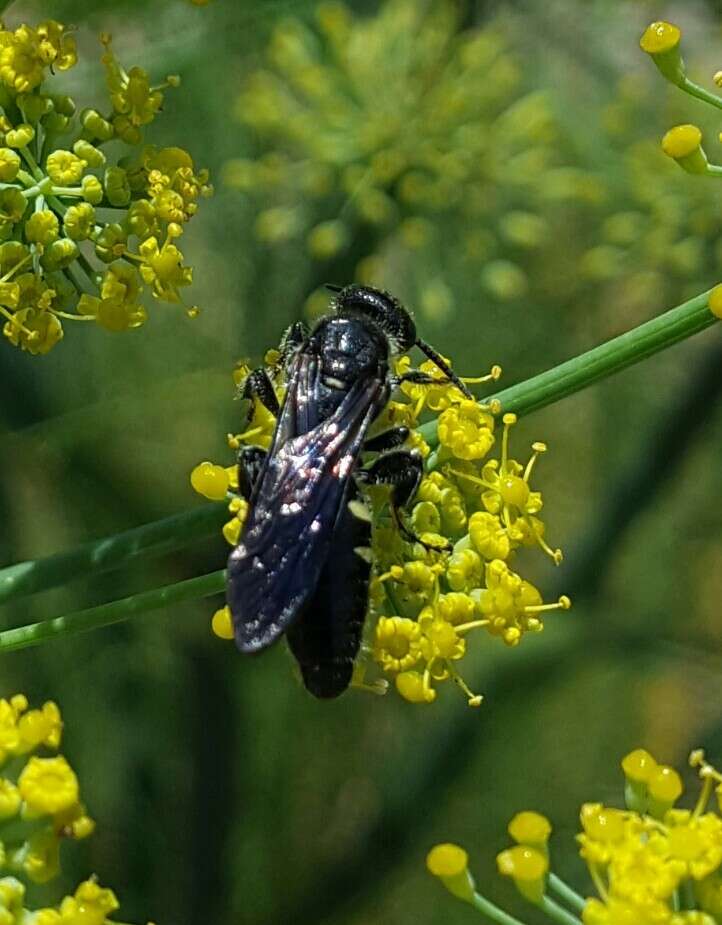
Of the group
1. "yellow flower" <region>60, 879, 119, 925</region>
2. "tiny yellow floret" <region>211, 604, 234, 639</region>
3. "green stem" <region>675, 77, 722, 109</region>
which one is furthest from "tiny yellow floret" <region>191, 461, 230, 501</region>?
"green stem" <region>675, 77, 722, 109</region>


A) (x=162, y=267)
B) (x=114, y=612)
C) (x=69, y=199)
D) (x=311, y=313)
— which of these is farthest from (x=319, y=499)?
(x=311, y=313)

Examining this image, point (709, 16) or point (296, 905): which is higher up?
point (709, 16)

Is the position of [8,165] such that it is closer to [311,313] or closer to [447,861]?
[447,861]

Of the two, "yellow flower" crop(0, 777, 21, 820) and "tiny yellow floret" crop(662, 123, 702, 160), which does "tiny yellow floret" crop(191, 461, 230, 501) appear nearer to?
"yellow flower" crop(0, 777, 21, 820)

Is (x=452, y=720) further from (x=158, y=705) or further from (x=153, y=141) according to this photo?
(x=153, y=141)

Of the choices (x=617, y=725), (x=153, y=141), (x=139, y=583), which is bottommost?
(x=617, y=725)

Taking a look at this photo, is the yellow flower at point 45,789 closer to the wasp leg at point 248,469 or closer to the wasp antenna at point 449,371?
the wasp leg at point 248,469

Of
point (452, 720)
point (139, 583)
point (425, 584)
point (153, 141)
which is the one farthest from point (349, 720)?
point (425, 584)
